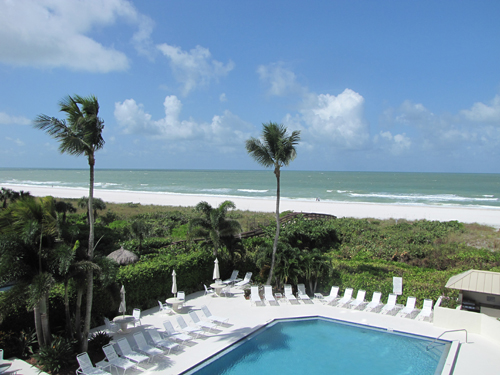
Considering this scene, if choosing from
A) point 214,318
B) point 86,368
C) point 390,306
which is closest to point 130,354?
point 86,368

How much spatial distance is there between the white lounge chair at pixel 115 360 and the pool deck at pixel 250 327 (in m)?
0.21

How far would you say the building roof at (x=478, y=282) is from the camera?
10188 millimetres

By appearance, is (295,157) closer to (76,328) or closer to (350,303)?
(350,303)

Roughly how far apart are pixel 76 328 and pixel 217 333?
3.88m

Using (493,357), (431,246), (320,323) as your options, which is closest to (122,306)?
(320,323)

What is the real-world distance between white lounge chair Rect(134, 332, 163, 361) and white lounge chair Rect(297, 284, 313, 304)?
6284 mm

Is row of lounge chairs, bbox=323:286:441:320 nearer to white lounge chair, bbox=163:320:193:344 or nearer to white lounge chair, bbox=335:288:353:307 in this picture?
white lounge chair, bbox=335:288:353:307

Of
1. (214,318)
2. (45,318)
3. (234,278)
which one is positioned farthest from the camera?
(234,278)

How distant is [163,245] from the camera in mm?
18406

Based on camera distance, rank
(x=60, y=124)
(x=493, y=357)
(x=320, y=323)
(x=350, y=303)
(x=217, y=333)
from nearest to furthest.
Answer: (x=60, y=124) → (x=493, y=357) → (x=217, y=333) → (x=320, y=323) → (x=350, y=303)

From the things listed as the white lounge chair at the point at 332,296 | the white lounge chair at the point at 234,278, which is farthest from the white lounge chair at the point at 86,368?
the white lounge chair at the point at 332,296

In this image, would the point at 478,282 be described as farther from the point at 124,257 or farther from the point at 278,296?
the point at 124,257

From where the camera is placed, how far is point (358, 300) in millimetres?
12789

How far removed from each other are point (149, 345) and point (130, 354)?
689mm
